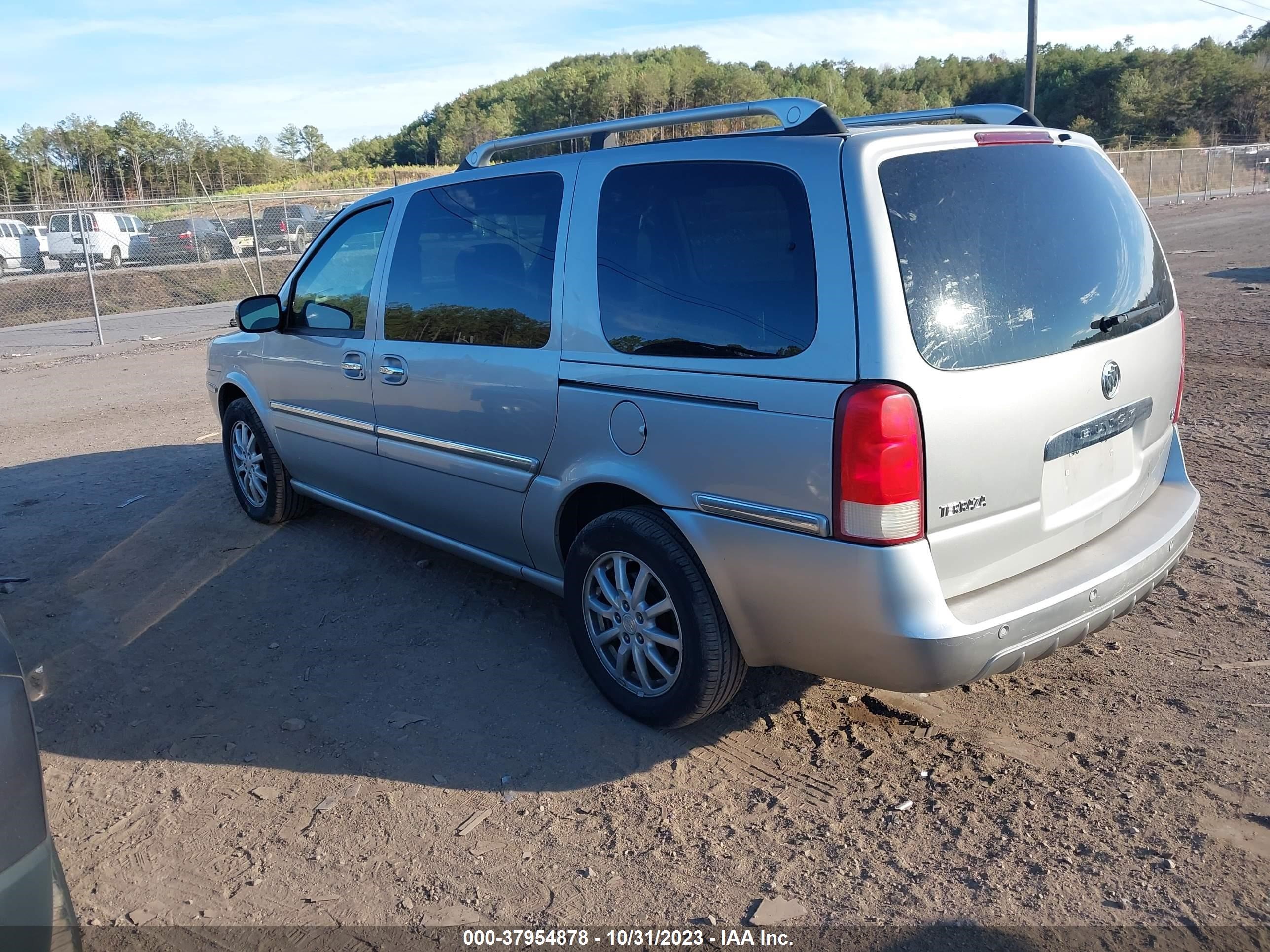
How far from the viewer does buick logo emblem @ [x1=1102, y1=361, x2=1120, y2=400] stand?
3150 mm

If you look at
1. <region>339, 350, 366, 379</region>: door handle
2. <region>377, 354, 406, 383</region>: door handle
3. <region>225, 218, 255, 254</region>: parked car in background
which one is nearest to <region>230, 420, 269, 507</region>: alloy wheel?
<region>339, 350, 366, 379</region>: door handle

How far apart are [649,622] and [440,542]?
1.45 m

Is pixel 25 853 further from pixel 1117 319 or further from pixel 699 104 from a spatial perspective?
pixel 699 104

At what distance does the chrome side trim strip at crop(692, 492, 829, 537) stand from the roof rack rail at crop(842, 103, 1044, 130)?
4.62 ft

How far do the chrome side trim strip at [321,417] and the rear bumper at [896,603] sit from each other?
7.03 feet

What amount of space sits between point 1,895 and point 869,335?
7.62ft

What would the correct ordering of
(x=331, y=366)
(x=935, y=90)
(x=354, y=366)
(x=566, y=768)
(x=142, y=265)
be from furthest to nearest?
(x=935, y=90), (x=142, y=265), (x=331, y=366), (x=354, y=366), (x=566, y=768)

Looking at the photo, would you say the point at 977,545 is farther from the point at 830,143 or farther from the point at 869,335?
the point at 830,143

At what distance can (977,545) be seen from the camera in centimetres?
286

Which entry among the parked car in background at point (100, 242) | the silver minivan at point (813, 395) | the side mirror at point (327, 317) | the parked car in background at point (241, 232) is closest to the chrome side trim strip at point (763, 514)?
the silver minivan at point (813, 395)

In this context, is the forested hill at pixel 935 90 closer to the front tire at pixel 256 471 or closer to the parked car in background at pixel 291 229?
the parked car in background at pixel 291 229

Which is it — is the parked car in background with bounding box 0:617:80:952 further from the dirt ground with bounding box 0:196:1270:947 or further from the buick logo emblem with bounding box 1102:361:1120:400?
the buick logo emblem with bounding box 1102:361:1120:400

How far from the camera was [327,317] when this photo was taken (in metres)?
5.01

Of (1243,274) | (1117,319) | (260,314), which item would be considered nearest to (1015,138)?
(1117,319)
